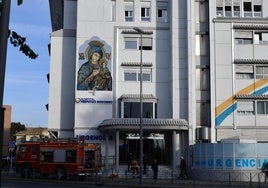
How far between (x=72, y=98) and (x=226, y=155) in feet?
54.0

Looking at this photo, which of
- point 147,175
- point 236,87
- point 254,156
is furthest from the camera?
point 236,87

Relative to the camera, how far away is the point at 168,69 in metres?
44.0

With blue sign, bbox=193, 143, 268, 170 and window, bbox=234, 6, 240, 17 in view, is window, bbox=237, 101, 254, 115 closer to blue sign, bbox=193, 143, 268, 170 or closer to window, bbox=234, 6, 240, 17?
window, bbox=234, 6, 240, 17

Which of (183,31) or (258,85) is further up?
(183,31)

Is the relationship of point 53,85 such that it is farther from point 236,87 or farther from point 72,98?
point 236,87

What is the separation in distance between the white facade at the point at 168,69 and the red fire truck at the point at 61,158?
684 centimetres

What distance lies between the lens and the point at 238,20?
141 ft

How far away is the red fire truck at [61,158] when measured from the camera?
3322cm

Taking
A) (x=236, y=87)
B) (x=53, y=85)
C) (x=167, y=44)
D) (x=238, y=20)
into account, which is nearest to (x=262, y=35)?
(x=238, y=20)

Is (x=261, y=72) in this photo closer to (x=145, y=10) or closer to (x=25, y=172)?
(x=145, y=10)

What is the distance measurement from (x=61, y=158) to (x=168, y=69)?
14927 mm

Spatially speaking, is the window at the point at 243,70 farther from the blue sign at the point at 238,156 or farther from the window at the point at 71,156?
the window at the point at 71,156

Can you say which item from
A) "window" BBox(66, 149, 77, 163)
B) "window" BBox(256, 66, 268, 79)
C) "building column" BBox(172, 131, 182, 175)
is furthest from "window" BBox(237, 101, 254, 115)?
"window" BBox(66, 149, 77, 163)

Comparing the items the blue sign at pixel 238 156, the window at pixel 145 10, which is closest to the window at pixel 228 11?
the window at pixel 145 10
